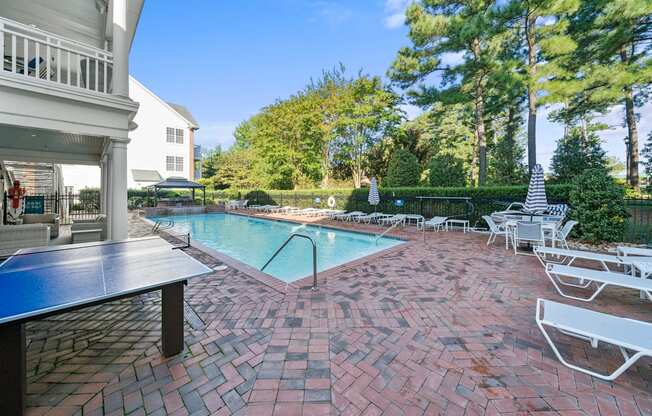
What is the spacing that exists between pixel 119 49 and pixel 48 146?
474 cm

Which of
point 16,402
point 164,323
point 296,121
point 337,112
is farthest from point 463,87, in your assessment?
point 16,402

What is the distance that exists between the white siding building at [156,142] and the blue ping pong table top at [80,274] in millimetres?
25256

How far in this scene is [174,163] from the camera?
27000 mm

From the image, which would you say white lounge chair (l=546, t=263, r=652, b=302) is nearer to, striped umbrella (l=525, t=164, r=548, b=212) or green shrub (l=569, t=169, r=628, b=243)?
striped umbrella (l=525, t=164, r=548, b=212)

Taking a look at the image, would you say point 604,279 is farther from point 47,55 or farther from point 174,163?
point 174,163

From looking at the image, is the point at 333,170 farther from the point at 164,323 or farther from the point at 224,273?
the point at 164,323

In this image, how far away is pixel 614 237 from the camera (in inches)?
273

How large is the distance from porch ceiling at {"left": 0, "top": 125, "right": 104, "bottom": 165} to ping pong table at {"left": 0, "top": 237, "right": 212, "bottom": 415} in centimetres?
421

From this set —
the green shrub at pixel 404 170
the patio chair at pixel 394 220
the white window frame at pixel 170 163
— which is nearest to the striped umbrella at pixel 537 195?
the patio chair at pixel 394 220

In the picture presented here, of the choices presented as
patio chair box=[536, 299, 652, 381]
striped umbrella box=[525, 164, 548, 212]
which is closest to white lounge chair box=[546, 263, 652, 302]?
patio chair box=[536, 299, 652, 381]

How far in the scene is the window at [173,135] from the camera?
26464 mm

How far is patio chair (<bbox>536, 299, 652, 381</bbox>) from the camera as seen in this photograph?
6.46 ft

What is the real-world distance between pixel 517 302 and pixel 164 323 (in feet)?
13.7

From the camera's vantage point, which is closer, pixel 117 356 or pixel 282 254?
pixel 117 356
